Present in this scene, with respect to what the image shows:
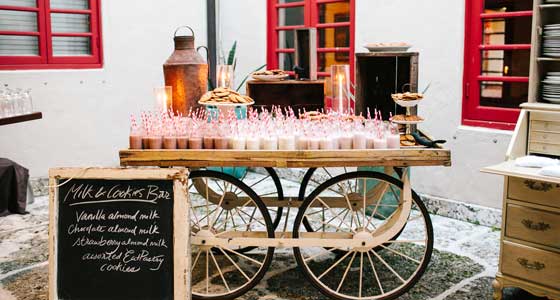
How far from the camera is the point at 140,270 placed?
3174 mm

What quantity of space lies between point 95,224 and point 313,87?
6.64 ft

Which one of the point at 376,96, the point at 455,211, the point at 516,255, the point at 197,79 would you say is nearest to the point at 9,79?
the point at 197,79

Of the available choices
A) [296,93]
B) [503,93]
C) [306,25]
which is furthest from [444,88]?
[306,25]

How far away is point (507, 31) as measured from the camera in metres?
5.27

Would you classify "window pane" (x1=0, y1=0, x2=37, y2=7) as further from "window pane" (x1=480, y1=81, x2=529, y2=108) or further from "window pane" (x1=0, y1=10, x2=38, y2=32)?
"window pane" (x1=480, y1=81, x2=529, y2=108)

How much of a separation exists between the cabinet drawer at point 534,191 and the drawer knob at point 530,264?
1.17ft

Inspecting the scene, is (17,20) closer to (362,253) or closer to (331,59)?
(331,59)

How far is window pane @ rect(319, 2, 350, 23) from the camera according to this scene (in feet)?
22.0

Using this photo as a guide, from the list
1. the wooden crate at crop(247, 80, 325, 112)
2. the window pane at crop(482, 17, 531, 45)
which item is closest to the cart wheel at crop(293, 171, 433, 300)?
the wooden crate at crop(247, 80, 325, 112)

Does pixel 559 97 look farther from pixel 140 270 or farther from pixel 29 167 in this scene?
pixel 29 167

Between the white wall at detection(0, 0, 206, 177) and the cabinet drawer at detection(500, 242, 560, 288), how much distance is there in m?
5.09

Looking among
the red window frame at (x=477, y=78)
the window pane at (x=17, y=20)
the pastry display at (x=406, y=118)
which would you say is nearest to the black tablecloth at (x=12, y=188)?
the window pane at (x=17, y=20)

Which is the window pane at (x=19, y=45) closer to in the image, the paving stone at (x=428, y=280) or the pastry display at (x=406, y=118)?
the paving stone at (x=428, y=280)

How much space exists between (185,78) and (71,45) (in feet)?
10.2
